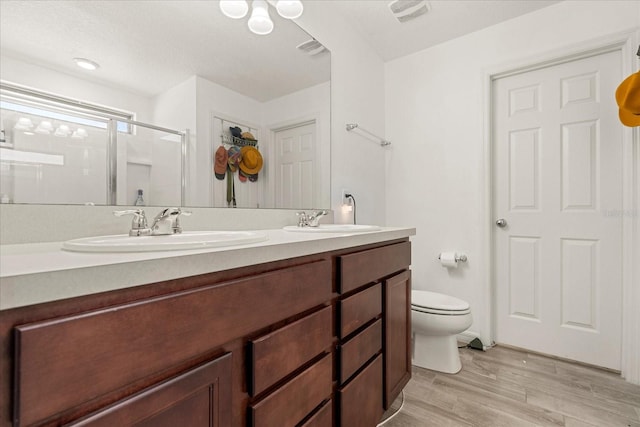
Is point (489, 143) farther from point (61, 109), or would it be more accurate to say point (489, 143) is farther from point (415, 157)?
point (61, 109)

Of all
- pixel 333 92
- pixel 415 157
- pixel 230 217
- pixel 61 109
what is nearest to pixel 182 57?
pixel 61 109

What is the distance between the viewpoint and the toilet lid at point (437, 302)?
6.00 feet

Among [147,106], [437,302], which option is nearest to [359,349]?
[437,302]

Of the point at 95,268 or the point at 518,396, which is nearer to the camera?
the point at 95,268

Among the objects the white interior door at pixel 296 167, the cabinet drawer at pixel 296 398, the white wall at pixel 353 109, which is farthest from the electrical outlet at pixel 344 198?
the cabinet drawer at pixel 296 398

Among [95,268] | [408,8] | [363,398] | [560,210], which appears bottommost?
[363,398]

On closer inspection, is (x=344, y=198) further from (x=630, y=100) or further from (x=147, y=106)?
(x=630, y=100)

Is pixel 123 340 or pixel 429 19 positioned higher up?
pixel 429 19

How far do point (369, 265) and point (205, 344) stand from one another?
72cm

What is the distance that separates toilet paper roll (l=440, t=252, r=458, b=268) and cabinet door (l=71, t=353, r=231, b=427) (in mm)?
2045

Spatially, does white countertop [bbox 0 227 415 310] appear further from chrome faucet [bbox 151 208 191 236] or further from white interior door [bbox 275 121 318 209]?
white interior door [bbox 275 121 318 209]

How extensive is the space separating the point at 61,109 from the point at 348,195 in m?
1.63

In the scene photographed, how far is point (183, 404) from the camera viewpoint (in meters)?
0.55

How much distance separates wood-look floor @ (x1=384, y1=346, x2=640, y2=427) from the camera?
1462 millimetres
